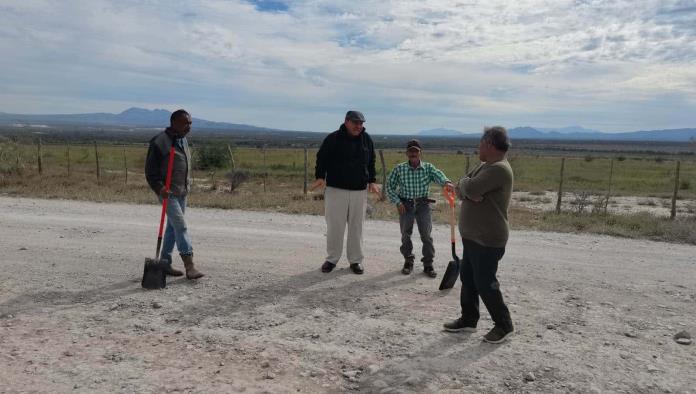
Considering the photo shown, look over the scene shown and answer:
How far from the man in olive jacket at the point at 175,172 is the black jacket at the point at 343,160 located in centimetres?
147

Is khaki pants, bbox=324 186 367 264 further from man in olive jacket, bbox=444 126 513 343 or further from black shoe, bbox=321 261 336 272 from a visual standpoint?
man in olive jacket, bbox=444 126 513 343

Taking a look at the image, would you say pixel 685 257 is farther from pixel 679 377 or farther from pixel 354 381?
pixel 354 381

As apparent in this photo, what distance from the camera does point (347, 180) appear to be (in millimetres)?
6395

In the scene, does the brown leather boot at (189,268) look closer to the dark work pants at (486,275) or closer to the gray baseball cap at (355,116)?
the gray baseball cap at (355,116)

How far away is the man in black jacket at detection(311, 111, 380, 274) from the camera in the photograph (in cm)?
632

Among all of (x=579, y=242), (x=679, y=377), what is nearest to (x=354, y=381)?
(x=679, y=377)

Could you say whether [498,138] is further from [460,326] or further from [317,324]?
[317,324]

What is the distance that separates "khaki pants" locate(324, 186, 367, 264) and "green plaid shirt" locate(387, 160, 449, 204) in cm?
42

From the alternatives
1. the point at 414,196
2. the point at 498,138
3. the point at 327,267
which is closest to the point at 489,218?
the point at 498,138

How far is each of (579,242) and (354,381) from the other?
638 centimetres

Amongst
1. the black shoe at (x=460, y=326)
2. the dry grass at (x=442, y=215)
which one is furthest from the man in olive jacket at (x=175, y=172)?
the dry grass at (x=442, y=215)

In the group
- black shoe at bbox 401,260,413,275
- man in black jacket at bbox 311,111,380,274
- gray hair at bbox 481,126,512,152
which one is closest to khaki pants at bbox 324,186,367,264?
man in black jacket at bbox 311,111,380,274

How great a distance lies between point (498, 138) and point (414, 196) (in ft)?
7.90

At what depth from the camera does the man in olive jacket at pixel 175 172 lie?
575 centimetres
